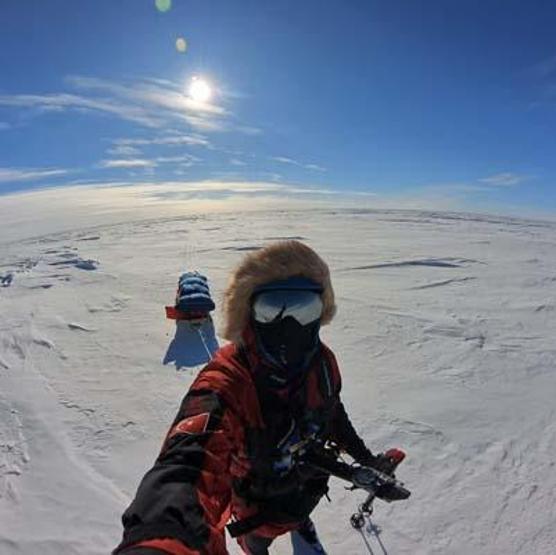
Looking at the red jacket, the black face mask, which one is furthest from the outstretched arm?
the black face mask

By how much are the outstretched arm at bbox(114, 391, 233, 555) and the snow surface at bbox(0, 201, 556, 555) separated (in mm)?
1607

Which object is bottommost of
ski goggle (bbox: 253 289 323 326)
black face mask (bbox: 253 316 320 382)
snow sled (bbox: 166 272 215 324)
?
snow sled (bbox: 166 272 215 324)

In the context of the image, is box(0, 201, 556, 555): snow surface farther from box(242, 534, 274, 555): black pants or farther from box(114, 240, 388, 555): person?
box(114, 240, 388, 555): person

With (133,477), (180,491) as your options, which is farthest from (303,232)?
(180,491)

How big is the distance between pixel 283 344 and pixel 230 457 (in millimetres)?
428

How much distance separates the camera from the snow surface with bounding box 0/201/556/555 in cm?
278

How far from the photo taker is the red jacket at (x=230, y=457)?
1070 millimetres

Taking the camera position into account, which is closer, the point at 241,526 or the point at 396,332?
the point at 241,526

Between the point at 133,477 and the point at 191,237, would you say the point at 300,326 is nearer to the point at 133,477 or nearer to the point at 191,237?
the point at 133,477

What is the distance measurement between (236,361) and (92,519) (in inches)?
74.4

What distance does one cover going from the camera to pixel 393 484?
1.72 m

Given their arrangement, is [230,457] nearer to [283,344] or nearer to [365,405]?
[283,344]

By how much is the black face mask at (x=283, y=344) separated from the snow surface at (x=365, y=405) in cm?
151

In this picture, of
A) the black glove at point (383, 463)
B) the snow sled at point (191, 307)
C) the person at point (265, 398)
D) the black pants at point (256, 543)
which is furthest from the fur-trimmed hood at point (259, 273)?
the snow sled at point (191, 307)
